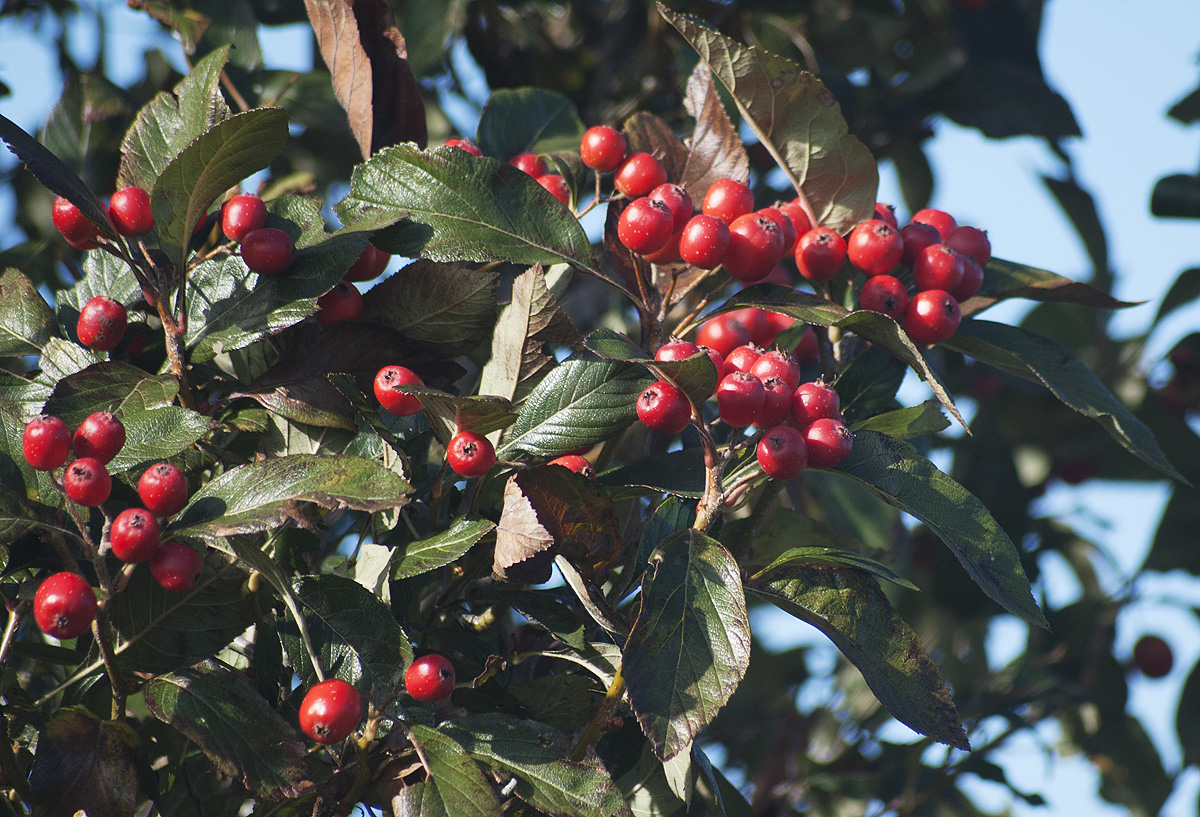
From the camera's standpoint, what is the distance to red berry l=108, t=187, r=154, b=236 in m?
1.29

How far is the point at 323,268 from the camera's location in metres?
1.33

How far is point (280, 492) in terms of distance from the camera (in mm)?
1160

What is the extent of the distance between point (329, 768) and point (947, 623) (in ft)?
9.62

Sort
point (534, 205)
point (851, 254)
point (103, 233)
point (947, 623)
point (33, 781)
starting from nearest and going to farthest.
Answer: point (33, 781)
point (103, 233)
point (534, 205)
point (851, 254)
point (947, 623)

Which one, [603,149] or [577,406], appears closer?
[577,406]

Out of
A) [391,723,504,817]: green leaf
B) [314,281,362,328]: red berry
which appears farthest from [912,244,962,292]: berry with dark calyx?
[391,723,504,817]: green leaf

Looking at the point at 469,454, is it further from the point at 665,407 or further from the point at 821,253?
the point at 821,253

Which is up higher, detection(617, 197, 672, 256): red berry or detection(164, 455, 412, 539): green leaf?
detection(617, 197, 672, 256): red berry

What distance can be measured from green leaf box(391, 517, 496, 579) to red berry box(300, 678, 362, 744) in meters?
0.15

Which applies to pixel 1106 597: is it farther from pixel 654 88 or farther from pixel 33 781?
pixel 33 781

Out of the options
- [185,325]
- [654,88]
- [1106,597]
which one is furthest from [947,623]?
[185,325]

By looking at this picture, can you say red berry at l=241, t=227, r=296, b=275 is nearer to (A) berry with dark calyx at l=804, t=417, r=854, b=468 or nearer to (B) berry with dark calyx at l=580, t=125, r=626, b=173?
(B) berry with dark calyx at l=580, t=125, r=626, b=173

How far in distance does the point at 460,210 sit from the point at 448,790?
30.1 inches

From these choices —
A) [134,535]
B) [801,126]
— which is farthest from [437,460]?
[801,126]
